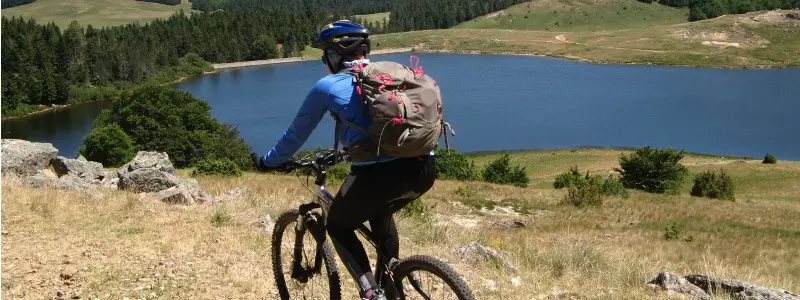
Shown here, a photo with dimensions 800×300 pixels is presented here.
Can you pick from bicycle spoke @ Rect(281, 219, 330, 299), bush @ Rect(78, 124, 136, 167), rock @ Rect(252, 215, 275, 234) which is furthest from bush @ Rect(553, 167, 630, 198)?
bush @ Rect(78, 124, 136, 167)

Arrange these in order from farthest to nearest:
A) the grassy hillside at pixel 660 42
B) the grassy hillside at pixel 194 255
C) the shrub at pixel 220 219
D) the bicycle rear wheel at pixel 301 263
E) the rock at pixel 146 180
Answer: the grassy hillside at pixel 660 42
the rock at pixel 146 180
the shrub at pixel 220 219
the grassy hillside at pixel 194 255
the bicycle rear wheel at pixel 301 263

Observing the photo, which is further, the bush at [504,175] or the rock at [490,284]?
the bush at [504,175]

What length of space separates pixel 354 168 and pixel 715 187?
4130cm

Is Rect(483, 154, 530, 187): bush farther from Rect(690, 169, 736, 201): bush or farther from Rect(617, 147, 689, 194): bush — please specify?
Rect(690, 169, 736, 201): bush

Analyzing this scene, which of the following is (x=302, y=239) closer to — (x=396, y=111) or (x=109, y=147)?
(x=396, y=111)

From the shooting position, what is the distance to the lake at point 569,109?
66688 millimetres

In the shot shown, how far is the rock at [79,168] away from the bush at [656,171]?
3753 cm

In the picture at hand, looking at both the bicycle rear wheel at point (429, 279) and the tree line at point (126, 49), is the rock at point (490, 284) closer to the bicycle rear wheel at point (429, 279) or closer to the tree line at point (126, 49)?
the bicycle rear wheel at point (429, 279)

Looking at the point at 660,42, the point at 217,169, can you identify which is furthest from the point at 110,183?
the point at 660,42

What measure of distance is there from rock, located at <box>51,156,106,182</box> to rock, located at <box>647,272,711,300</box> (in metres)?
14.1

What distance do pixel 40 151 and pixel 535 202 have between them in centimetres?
1918

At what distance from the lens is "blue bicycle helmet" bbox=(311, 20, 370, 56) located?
4.06m

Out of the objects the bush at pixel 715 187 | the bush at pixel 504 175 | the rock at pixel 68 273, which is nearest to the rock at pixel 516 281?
the rock at pixel 68 273

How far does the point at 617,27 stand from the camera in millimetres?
192250
